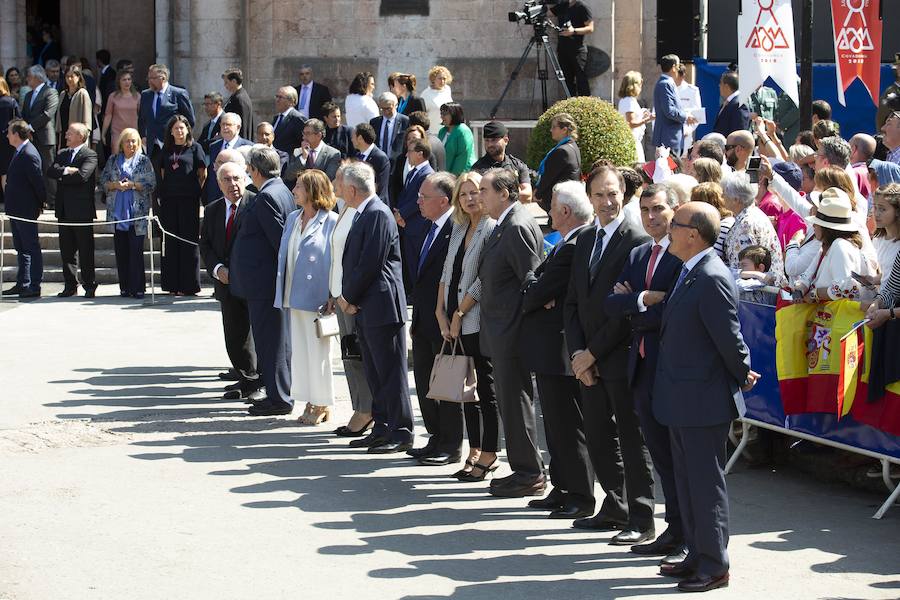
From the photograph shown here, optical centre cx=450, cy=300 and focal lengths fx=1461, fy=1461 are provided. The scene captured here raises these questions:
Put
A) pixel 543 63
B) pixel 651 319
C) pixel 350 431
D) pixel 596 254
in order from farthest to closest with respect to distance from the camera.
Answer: pixel 543 63, pixel 350 431, pixel 596 254, pixel 651 319

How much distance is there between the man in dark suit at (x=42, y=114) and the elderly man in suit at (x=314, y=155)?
5.62 meters

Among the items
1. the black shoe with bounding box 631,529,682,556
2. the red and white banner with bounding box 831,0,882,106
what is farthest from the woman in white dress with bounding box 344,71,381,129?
A: the black shoe with bounding box 631,529,682,556

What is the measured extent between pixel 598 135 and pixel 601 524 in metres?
6.71

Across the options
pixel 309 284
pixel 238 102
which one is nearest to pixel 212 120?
pixel 238 102

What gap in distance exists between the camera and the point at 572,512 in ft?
28.3

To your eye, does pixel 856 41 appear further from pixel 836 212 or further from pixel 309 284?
pixel 309 284

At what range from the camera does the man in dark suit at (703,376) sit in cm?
710

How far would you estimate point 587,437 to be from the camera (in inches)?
332

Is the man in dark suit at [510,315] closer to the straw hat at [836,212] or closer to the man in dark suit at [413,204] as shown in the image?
the straw hat at [836,212]

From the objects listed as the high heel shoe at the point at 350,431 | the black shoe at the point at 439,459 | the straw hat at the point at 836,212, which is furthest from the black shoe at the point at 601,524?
the high heel shoe at the point at 350,431

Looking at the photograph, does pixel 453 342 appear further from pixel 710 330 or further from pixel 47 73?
pixel 47 73

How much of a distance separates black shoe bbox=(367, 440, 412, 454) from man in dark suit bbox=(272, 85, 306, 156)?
26.1 ft

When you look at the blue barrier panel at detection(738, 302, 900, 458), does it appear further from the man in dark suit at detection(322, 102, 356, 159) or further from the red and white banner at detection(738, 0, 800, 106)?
the man in dark suit at detection(322, 102, 356, 159)

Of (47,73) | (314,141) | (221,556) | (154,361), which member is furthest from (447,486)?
(47,73)
